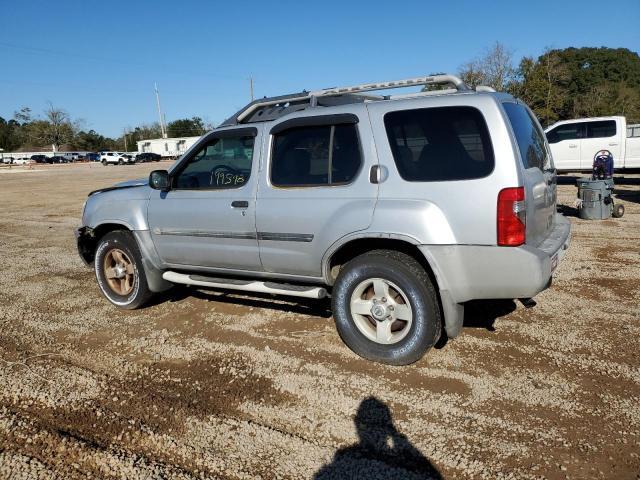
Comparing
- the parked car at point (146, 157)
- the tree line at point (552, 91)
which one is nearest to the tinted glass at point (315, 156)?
the tree line at point (552, 91)

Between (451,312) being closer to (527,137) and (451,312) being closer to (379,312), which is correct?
(379,312)

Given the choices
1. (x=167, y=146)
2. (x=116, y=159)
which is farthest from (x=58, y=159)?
(x=116, y=159)

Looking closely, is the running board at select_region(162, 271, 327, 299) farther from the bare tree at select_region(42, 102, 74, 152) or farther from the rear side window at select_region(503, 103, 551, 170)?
the bare tree at select_region(42, 102, 74, 152)

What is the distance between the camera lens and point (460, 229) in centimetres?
340

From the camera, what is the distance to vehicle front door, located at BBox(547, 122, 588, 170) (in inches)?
634

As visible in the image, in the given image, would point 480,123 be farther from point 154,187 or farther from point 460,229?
point 154,187

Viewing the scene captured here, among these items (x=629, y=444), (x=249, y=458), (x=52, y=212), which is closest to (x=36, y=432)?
(x=249, y=458)

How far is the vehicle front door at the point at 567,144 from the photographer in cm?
1611

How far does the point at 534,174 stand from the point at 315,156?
1.69 meters

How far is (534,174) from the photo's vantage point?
3.66 metres

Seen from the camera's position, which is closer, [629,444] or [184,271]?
[629,444]

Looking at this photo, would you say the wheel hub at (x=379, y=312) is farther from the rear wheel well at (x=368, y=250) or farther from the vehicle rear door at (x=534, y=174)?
the vehicle rear door at (x=534, y=174)

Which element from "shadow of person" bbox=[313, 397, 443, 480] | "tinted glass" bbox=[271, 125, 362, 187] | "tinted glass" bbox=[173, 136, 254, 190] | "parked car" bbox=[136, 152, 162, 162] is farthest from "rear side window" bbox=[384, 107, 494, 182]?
"parked car" bbox=[136, 152, 162, 162]

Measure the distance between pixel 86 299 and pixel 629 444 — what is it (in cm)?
541
